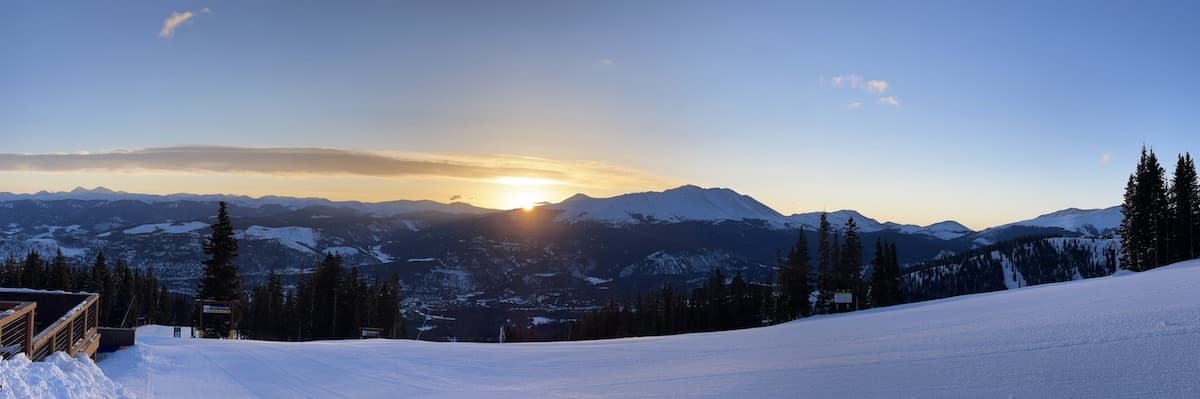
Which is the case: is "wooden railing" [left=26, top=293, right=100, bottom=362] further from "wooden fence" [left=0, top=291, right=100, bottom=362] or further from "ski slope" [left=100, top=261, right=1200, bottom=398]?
"ski slope" [left=100, top=261, right=1200, bottom=398]

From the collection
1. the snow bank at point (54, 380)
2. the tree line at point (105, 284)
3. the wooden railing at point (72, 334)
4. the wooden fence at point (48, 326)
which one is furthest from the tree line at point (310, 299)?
the snow bank at point (54, 380)

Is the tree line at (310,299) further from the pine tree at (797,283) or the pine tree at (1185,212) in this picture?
the pine tree at (1185,212)

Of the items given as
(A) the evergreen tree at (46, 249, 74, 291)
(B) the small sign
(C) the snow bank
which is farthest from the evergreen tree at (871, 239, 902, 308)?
(A) the evergreen tree at (46, 249, 74, 291)

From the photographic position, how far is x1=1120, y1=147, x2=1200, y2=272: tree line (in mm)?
57219

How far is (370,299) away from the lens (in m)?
59.2

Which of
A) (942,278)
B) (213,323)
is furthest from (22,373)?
(942,278)

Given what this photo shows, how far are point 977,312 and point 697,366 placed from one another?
8.20 metres

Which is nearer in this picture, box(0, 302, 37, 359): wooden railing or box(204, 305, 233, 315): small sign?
box(0, 302, 37, 359): wooden railing

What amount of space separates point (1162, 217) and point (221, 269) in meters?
69.5

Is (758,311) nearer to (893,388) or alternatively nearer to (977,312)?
(977,312)

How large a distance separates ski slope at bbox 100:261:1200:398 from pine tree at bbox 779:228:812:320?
41972 millimetres

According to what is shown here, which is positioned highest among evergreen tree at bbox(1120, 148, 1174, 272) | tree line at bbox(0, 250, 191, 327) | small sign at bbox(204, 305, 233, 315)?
evergreen tree at bbox(1120, 148, 1174, 272)

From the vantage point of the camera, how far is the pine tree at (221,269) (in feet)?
137

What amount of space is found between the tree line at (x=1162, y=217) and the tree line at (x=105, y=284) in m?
84.4
